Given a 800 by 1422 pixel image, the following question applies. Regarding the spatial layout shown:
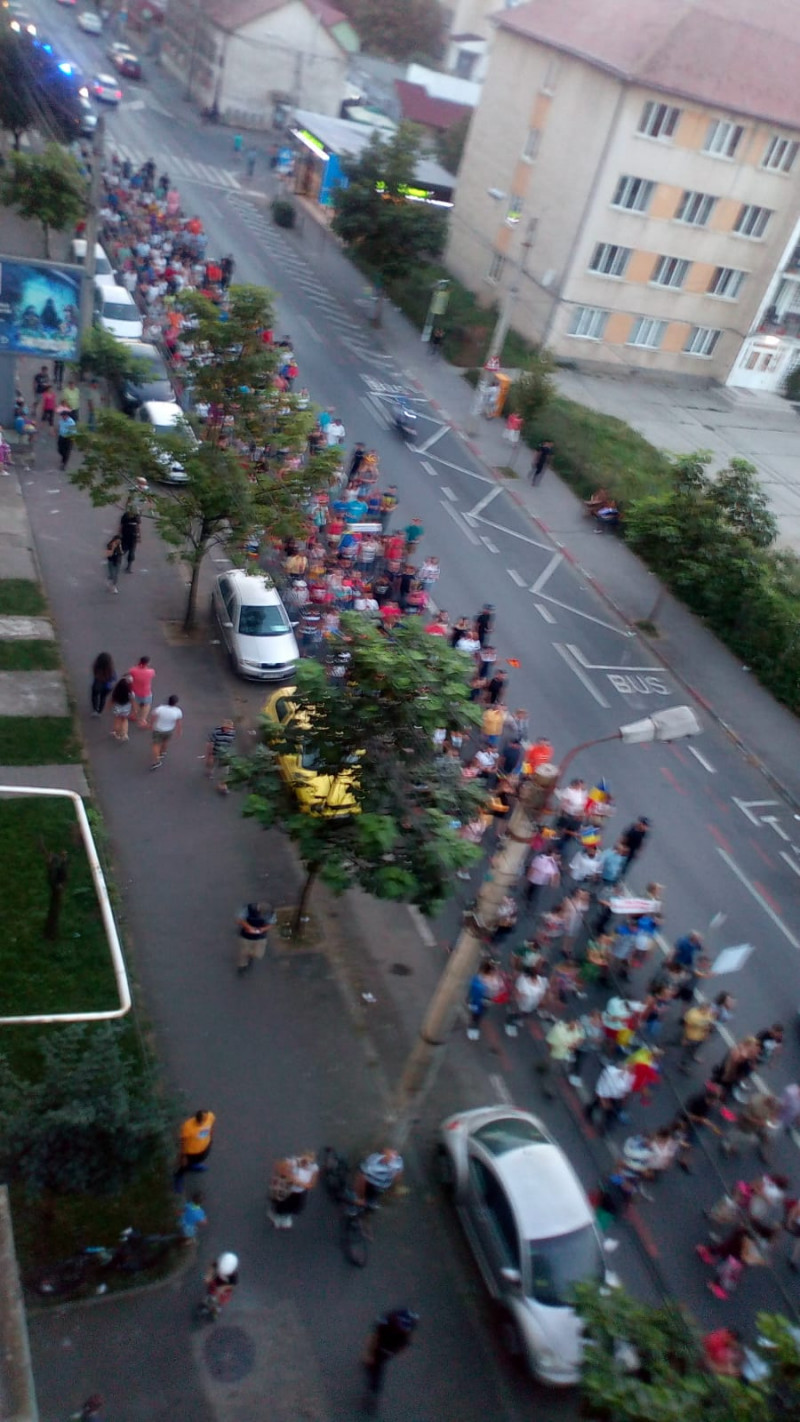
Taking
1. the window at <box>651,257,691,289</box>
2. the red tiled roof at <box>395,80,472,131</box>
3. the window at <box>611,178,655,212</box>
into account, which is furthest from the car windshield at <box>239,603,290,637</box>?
the red tiled roof at <box>395,80,472,131</box>

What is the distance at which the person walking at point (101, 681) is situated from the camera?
16391 mm

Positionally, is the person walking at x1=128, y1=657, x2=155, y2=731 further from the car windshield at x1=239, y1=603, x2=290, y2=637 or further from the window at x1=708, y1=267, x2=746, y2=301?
the window at x1=708, y1=267, x2=746, y2=301

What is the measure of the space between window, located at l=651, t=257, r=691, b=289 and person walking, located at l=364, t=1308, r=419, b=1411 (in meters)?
37.6

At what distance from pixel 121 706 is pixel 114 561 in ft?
16.2

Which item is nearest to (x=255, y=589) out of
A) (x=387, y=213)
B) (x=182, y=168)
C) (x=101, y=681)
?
(x=101, y=681)

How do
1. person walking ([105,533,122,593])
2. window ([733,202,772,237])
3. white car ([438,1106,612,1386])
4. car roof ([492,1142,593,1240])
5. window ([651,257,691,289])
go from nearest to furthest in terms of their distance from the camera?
1. white car ([438,1106,612,1386])
2. car roof ([492,1142,593,1240])
3. person walking ([105,533,122,593])
4. window ([651,257,691,289])
5. window ([733,202,772,237])

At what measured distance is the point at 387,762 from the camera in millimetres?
11406

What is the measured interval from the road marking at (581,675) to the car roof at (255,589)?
643 cm

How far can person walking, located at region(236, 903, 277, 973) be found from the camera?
12734 mm

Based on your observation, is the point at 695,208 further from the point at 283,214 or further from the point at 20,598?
the point at 20,598

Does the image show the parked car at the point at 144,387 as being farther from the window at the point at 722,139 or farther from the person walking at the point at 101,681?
the window at the point at 722,139

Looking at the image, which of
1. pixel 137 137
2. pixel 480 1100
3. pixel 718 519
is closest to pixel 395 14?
pixel 137 137

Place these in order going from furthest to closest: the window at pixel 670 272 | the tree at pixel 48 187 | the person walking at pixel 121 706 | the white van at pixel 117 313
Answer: the window at pixel 670 272 → the white van at pixel 117 313 → the tree at pixel 48 187 → the person walking at pixel 121 706

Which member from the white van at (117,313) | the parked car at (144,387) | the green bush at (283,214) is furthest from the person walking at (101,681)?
the green bush at (283,214)
